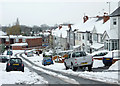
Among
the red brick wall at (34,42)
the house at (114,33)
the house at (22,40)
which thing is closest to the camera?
the house at (114,33)

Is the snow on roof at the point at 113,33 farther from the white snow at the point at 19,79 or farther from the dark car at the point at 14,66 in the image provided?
the white snow at the point at 19,79

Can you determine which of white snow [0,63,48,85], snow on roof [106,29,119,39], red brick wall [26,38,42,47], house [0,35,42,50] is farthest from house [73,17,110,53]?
red brick wall [26,38,42,47]

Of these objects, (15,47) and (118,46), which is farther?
(15,47)

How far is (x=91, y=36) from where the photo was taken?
53125 mm

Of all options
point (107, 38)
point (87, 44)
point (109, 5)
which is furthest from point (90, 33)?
point (107, 38)

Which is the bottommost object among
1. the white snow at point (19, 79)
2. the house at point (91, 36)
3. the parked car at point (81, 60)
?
the white snow at point (19, 79)

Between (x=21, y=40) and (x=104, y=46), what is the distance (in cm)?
5788

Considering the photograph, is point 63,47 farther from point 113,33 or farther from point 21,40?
point 113,33

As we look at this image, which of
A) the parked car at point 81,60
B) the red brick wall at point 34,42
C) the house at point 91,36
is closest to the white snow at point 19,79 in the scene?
the parked car at point 81,60

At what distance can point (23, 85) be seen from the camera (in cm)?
1171

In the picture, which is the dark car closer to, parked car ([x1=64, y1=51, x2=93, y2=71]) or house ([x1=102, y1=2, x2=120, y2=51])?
parked car ([x1=64, y1=51, x2=93, y2=71])

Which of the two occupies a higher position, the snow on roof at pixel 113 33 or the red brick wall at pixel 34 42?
the snow on roof at pixel 113 33

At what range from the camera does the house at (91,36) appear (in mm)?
47356

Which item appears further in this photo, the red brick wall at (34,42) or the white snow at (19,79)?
the red brick wall at (34,42)
